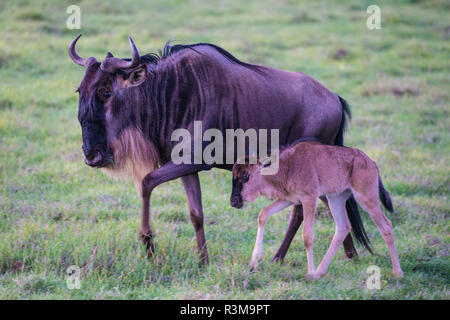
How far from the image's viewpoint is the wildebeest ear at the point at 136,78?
4879 mm

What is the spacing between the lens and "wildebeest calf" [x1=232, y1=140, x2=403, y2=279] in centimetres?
481

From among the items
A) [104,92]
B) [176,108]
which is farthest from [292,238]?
[104,92]

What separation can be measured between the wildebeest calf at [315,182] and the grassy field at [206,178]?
11.6 inches

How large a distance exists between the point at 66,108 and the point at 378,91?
5567mm

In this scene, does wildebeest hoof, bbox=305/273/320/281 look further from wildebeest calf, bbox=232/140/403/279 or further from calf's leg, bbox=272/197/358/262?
calf's leg, bbox=272/197/358/262

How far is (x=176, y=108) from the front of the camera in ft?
16.7

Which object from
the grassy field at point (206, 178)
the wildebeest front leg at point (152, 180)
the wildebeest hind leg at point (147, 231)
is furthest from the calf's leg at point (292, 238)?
the wildebeest hind leg at point (147, 231)

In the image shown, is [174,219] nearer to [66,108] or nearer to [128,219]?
[128,219]

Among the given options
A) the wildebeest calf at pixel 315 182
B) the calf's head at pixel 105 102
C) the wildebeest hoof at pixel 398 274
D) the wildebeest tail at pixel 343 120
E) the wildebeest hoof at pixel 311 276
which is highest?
the calf's head at pixel 105 102

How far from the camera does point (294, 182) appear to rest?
4.86m

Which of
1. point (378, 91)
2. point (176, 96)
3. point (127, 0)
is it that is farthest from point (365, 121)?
point (127, 0)

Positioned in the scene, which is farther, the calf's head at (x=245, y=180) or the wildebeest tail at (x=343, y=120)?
the wildebeest tail at (x=343, y=120)

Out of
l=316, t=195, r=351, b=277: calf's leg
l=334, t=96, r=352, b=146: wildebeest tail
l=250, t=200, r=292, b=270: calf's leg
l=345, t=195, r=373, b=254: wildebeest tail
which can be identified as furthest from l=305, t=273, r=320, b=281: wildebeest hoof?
l=334, t=96, r=352, b=146: wildebeest tail

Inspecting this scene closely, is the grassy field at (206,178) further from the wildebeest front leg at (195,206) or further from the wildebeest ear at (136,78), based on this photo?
the wildebeest ear at (136,78)
